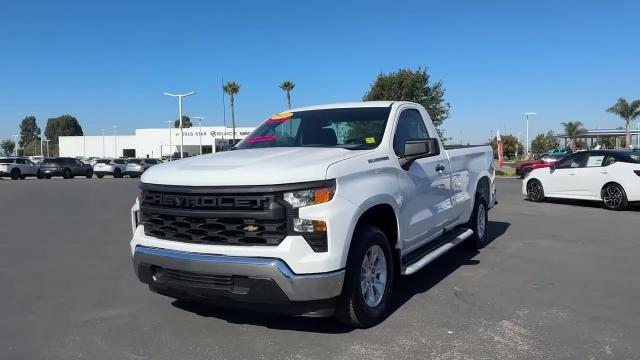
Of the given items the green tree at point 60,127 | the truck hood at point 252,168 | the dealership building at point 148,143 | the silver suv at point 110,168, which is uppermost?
the green tree at point 60,127

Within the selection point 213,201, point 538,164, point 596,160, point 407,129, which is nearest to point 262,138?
point 407,129

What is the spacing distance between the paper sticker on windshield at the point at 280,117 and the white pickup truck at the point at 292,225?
694mm

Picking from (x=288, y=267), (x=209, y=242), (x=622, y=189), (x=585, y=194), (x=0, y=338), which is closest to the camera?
(x=288, y=267)

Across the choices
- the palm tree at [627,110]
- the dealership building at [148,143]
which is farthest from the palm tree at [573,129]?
the dealership building at [148,143]

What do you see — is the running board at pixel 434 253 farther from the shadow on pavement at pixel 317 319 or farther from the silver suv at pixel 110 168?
the silver suv at pixel 110 168

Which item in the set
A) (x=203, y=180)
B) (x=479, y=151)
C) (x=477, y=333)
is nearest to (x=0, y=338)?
(x=203, y=180)

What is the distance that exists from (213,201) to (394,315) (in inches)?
79.6

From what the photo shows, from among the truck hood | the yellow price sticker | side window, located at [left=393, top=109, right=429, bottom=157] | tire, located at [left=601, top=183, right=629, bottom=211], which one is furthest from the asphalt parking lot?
tire, located at [left=601, top=183, right=629, bottom=211]

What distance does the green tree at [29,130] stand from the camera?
173 m

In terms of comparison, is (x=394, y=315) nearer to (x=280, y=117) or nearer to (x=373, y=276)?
(x=373, y=276)

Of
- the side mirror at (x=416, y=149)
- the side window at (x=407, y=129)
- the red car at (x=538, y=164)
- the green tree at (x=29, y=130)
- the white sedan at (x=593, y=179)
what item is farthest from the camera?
the green tree at (x=29, y=130)

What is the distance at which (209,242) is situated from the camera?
412 cm

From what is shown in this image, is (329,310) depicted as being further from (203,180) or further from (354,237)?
(203,180)

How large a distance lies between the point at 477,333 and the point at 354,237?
4.31 ft
